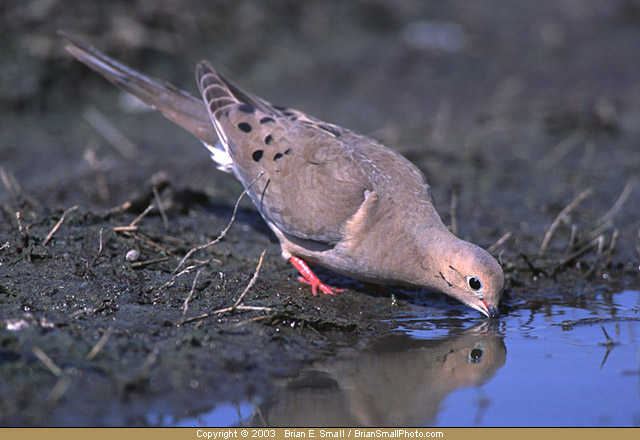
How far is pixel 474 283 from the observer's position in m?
4.58

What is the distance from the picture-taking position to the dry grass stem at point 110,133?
7469mm

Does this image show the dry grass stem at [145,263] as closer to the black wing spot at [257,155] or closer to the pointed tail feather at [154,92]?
the black wing spot at [257,155]

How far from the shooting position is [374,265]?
4816 millimetres

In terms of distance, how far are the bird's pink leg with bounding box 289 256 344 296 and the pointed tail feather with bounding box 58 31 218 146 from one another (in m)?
1.16

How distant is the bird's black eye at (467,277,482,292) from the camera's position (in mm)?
4551

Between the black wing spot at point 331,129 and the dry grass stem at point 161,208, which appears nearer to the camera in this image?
the black wing spot at point 331,129

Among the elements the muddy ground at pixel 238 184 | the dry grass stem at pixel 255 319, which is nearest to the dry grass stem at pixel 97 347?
the muddy ground at pixel 238 184

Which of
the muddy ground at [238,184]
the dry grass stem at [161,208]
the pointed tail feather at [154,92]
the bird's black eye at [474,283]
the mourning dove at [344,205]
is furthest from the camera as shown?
the pointed tail feather at [154,92]

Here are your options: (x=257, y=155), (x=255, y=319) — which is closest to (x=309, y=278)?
(x=257, y=155)

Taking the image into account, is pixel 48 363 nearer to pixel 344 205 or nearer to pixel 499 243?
pixel 344 205

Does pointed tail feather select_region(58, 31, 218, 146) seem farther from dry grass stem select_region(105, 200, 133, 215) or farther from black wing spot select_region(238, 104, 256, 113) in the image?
dry grass stem select_region(105, 200, 133, 215)

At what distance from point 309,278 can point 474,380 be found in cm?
156

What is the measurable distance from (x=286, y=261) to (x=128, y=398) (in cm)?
220

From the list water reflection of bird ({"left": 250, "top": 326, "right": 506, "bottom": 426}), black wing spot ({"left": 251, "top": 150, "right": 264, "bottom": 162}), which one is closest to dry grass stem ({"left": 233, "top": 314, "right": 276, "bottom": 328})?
water reflection of bird ({"left": 250, "top": 326, "right": 506, "bottom": 426})
